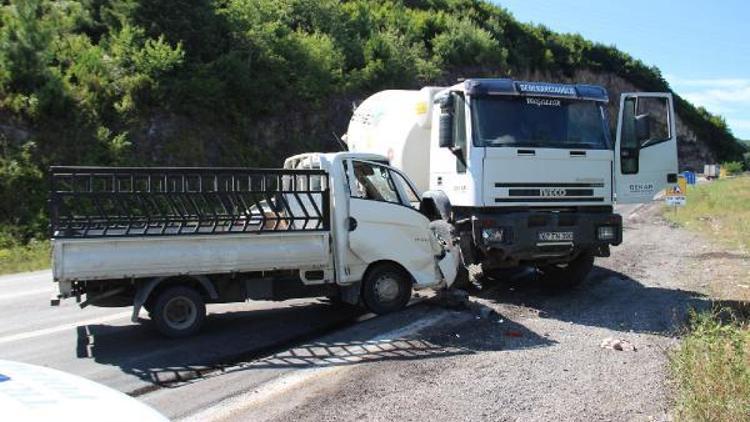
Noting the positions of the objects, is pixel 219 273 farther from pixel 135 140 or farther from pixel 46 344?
pixel 135 140

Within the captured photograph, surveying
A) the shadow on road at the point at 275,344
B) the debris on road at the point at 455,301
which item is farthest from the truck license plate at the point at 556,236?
the shadow on road at the point at 275,344

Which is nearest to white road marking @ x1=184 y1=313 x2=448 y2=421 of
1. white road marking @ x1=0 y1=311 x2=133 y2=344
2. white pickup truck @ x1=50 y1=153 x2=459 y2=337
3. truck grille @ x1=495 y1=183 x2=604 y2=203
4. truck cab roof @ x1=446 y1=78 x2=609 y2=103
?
white pickup truck @ x1=50 y1=153 x2=459 y2=337

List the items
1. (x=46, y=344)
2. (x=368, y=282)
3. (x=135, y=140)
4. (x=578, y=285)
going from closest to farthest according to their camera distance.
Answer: (x=46, y=344), (x=368, y=282), (x=578, y=285), (x=135, y=140)

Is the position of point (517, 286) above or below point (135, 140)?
below

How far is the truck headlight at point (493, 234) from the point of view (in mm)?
9789

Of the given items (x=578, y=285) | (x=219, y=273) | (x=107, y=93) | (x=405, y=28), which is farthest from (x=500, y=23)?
(x=219, y=273)

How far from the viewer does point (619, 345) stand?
7359 millimetres

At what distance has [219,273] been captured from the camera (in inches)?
321

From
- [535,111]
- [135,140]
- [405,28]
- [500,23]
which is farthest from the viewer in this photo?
[500,23]

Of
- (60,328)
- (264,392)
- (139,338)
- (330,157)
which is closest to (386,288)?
(330,157)

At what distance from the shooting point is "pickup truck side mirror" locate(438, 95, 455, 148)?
1023 centimetres

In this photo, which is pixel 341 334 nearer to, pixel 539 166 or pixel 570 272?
pixel 539 166

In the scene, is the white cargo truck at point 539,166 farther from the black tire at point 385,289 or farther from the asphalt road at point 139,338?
the asphalt road at point 139,338

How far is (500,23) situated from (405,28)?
605 inches
